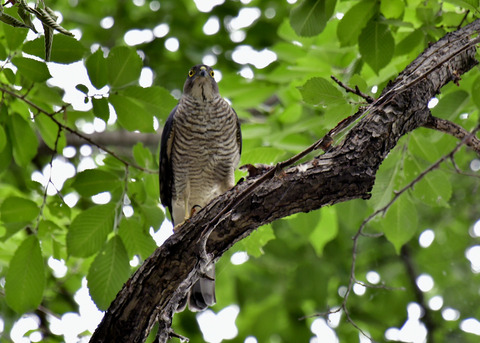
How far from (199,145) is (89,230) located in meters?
1.39

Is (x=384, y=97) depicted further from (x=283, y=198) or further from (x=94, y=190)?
(x=94, y=190)

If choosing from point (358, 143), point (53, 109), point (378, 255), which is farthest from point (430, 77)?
point (378, 255)

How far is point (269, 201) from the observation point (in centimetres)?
256

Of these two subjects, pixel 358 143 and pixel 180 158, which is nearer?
pixel 358 143

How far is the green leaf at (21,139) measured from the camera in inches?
141

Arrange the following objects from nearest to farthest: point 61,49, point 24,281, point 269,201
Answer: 1. point 269,201
2. point 61,49
3. point 24,281

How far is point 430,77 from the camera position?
9.11 feet

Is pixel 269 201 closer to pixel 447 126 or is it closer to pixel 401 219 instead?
pixel 447 126

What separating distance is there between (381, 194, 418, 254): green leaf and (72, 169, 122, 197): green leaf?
5.91 ft

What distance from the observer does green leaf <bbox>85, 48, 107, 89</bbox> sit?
3236 mm

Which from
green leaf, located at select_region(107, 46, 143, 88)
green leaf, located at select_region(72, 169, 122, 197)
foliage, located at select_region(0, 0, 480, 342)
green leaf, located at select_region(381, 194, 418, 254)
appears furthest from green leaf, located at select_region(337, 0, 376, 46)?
green leaf, located at select_region(72, 169, 122, 197)

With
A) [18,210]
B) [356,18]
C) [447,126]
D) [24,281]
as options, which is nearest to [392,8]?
[356,18]

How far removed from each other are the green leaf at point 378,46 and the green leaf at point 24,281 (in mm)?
2311

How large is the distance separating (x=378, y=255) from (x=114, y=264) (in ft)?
13.3
